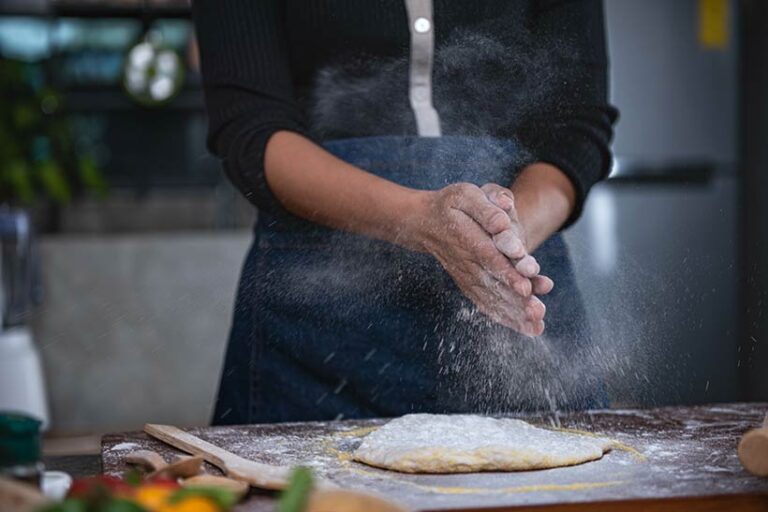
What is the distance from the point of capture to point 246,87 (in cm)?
186

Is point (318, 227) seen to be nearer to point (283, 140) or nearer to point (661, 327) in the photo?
point (283, 140)

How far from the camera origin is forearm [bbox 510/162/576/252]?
1.77 m

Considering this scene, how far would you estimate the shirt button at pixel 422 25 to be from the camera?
1.91 m

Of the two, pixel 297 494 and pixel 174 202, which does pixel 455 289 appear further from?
pixel 174 202

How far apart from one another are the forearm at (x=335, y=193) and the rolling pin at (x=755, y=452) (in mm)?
668

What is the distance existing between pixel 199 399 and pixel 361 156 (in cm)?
307

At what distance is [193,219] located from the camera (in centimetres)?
539

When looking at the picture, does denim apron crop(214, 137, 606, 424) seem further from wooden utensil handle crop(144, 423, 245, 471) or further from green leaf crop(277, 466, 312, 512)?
green leaf crop(277, 466, 312, 512)

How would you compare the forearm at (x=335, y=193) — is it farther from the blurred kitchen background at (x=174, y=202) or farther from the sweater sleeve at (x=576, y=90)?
the blurred kitchen background at (x=174, y=202)

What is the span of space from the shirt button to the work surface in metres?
0.76

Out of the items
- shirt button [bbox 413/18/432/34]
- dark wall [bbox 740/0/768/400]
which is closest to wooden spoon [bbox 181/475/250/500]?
Result: shirt button [bbox 413/18/432/34]

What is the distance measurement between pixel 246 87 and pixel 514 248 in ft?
2.08

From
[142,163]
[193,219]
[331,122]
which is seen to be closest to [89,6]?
[142,163]

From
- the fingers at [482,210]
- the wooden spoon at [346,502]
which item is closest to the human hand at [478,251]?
the fingers at [482,210]
